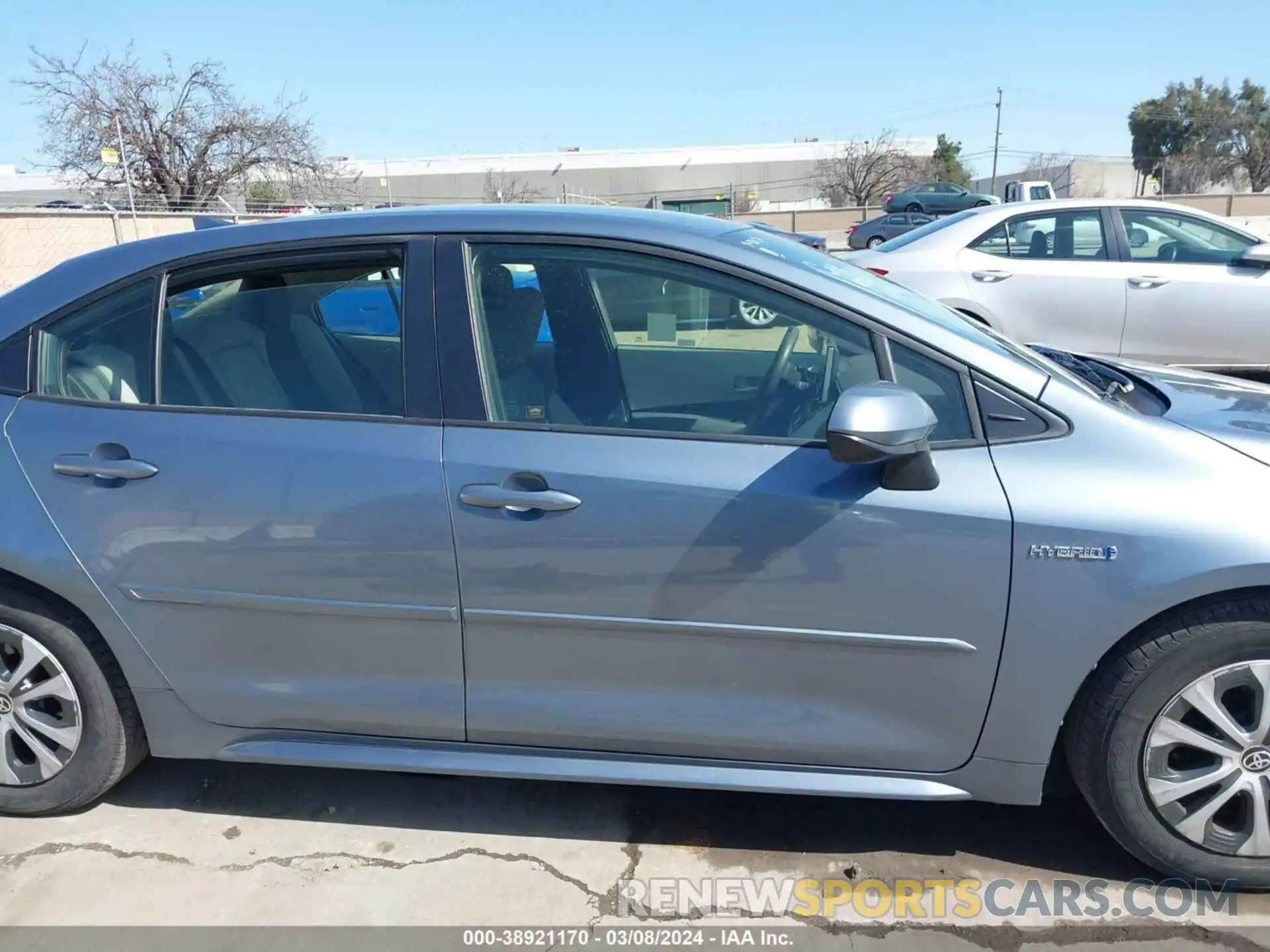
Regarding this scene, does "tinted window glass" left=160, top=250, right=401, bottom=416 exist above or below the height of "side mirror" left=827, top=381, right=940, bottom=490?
above

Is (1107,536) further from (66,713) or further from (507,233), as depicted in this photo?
(66,713)

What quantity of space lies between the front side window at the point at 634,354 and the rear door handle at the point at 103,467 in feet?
3.01

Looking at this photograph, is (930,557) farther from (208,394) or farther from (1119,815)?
(208,394)

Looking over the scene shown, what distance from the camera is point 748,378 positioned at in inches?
98.1

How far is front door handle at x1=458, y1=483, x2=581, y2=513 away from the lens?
2156 millimetres

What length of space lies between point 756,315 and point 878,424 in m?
0.58

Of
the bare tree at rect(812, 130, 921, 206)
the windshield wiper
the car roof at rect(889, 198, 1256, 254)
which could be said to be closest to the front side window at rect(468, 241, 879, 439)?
the windshield wiper

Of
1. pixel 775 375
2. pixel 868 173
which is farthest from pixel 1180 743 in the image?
pixel 868 173

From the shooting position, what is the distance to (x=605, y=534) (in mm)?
2154

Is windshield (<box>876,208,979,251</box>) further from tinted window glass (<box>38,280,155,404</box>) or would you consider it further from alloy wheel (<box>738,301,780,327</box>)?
tinted window glass (<box>38,280,155,404</box>)

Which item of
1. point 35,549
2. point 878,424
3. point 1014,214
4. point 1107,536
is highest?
point 1014,214

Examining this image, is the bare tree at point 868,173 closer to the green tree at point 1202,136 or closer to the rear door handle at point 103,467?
the green tree at point 1202,136

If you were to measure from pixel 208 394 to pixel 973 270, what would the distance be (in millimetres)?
5829

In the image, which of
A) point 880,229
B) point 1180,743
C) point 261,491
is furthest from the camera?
point 880,229
